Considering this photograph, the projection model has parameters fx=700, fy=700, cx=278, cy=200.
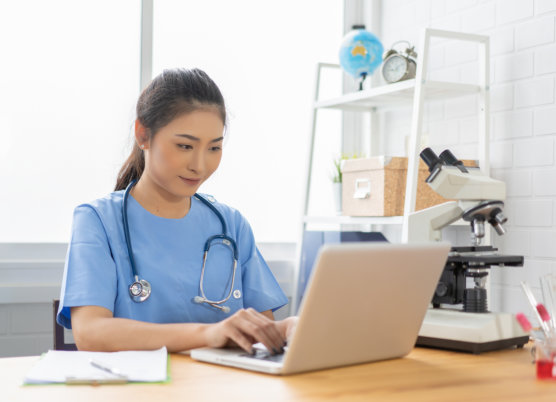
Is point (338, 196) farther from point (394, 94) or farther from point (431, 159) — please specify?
point (431, 159)

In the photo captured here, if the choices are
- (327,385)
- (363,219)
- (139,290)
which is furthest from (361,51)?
(327,385)

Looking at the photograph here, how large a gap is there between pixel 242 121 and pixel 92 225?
168 cm

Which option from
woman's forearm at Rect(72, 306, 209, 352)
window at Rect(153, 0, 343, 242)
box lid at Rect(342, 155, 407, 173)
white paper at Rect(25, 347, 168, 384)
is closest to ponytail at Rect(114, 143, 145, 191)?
woman's forearm at Rect(72, 306, 209, 352)

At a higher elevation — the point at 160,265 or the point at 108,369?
the point at 160,265

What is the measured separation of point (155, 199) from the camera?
1681 mm

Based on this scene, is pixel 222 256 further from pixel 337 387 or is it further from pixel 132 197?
pixel 337 387

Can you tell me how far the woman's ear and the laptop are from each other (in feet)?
2.17

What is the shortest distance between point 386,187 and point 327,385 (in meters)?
1.67

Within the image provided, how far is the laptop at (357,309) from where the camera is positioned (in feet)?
3.24

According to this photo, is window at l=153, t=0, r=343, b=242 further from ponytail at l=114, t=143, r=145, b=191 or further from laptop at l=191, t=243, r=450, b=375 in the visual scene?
laptop at l=191, t=243, r=450, b=375

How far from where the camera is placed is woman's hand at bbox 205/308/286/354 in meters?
1.14

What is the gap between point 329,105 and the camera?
3.00 meters

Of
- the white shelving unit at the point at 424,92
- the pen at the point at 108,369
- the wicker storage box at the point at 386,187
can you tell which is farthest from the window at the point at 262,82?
the pen at the point at 108,369

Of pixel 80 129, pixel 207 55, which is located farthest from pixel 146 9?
pixel 80 129
